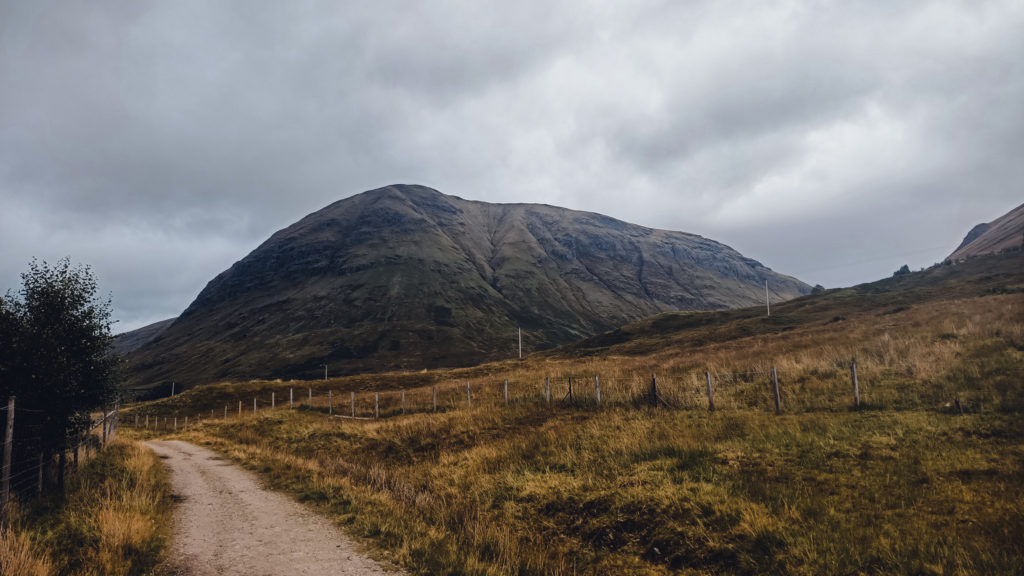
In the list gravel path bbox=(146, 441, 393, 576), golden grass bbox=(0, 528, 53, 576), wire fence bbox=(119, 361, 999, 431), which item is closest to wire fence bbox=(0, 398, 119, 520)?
gravel path bbox=(146, 441, 393, 576)

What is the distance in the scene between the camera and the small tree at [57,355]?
13023mm

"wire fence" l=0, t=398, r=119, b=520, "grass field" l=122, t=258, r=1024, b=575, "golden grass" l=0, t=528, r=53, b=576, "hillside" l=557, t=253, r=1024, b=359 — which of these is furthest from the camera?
"hillside" l=557, t=253, r=1024, b=359

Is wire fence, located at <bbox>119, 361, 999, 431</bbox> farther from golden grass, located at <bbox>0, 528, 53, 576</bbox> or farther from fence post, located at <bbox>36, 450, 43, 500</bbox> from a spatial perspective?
golden grass, located at <bbox>0, 528, 53, 576</bbox>

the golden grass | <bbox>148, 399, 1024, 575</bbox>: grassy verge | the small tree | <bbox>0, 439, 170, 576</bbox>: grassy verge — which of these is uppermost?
the small tree

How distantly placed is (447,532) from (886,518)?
27.7 feet

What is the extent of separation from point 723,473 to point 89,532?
13922 millimetres

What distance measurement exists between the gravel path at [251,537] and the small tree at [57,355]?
3946 mm

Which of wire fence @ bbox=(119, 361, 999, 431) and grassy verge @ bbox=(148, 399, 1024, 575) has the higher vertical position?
wire fence @ bbox=(119, 361, 999, 431)

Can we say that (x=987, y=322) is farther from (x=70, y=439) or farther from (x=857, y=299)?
(x=857, y=299)

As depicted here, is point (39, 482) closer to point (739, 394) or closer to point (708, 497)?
point (708, 497)

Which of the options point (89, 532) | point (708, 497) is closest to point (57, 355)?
point (89, 532)

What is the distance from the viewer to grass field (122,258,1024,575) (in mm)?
8336

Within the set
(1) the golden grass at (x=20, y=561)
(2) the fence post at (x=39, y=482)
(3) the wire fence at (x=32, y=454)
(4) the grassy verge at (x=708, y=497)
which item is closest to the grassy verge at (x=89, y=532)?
(1) the golden grass at (x=20, y=561)

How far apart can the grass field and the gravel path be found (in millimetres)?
777
